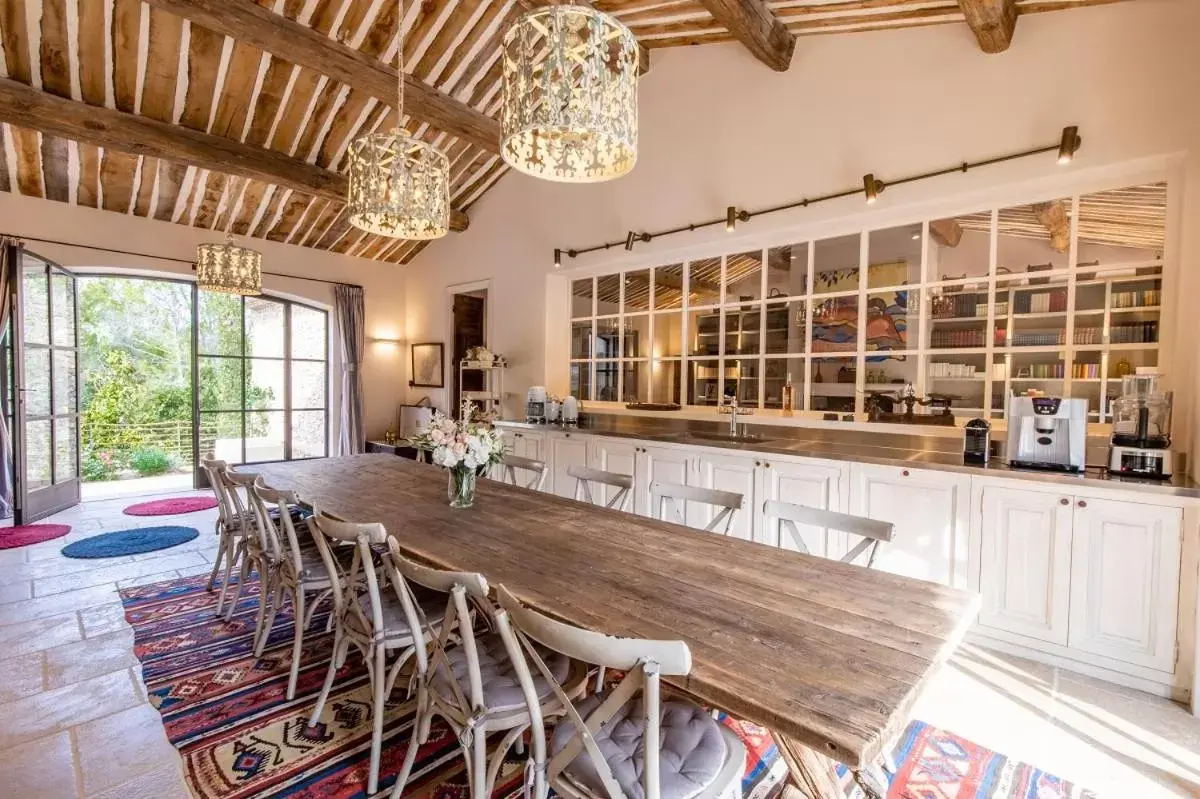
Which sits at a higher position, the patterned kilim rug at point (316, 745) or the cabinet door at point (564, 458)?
the cabinet door at point (564, 458)

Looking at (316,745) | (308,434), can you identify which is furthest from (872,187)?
(308,434)

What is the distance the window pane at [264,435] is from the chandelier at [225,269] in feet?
8.23

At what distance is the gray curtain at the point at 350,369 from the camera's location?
6828 mm

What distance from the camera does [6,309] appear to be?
179 inches

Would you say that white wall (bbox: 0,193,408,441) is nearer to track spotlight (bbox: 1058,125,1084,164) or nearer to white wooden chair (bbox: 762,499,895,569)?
white wooden chair (bbox: 762,499,895,569)

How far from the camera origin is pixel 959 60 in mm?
3135

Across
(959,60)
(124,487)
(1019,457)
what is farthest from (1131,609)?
(124,487)

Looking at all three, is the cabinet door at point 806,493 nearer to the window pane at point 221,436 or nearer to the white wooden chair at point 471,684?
the white wooden chair at point 471,684

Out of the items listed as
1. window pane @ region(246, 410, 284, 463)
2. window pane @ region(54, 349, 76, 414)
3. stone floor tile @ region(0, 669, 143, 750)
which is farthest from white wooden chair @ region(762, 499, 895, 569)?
window pane @ region(246, 410, 284, 463)

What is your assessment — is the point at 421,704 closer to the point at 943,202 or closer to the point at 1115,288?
the point at 943,202

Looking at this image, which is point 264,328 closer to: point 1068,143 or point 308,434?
point 308,434

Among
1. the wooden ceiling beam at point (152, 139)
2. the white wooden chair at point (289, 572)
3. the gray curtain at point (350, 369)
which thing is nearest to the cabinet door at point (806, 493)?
the white wooden chair at point (289, 572)

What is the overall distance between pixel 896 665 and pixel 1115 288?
330 centimetres

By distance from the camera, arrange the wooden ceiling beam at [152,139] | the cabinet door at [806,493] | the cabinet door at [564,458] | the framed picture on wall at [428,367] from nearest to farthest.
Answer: the cabinet door at [806,493] → the wooden ceiling beam at [152,139] → the cabinet door at [564,458] → the framed picture on wall at [428,367]
